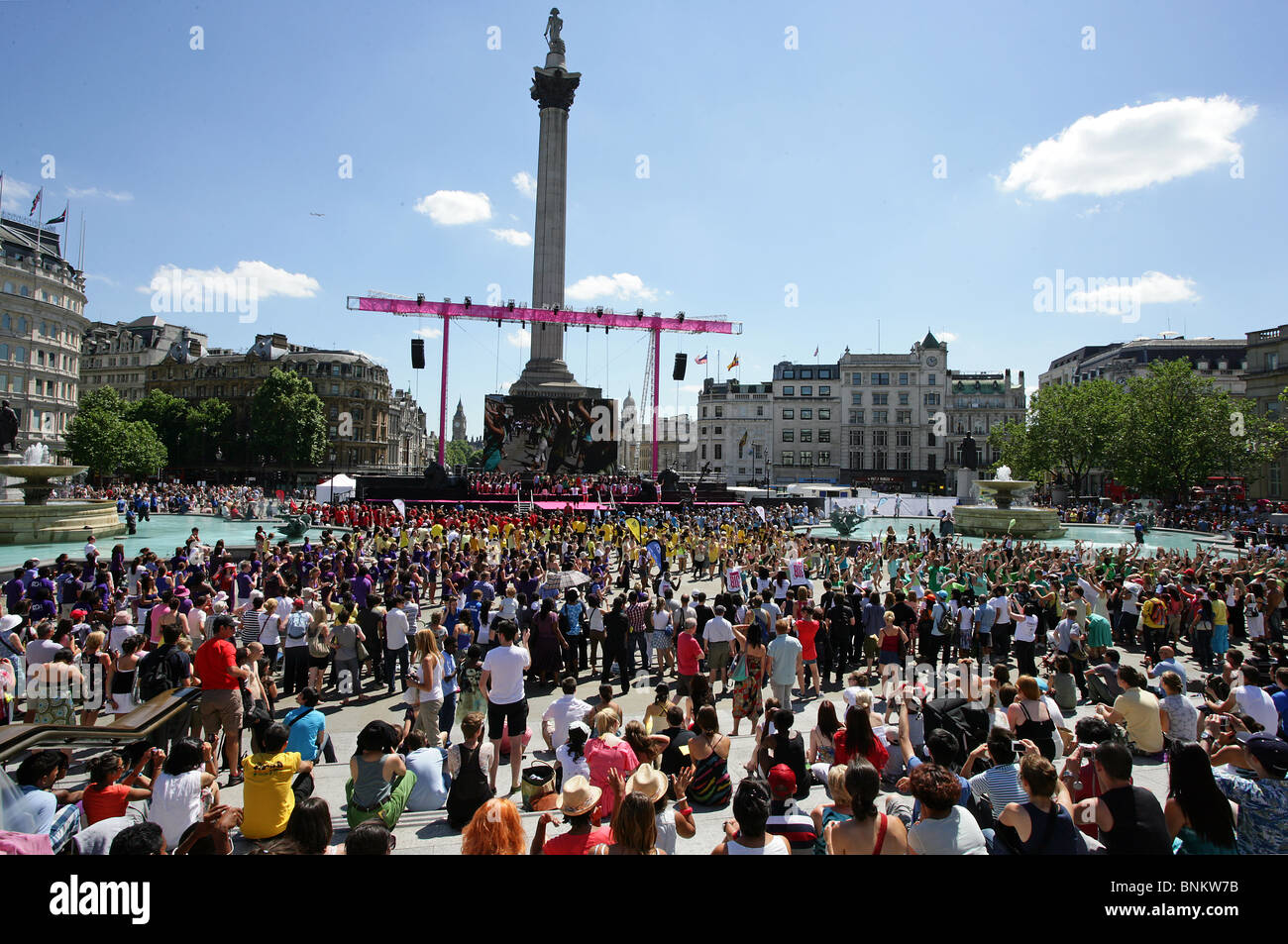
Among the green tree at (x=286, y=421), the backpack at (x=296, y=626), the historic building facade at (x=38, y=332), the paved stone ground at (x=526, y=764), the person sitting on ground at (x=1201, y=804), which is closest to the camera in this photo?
the person sitting on ground at (x=1201, y=804)

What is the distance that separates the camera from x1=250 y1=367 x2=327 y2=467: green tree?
73250mm

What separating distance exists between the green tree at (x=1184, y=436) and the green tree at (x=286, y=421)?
7544 cm

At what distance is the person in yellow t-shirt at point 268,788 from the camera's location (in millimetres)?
4871

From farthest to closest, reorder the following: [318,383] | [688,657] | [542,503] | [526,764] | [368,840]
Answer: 1. [318,383]
2. [542,503]
3. [688,657]
4. [526,764]
5. [368,840]

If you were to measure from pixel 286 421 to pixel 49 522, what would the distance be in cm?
5192

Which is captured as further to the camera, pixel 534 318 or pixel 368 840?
pixel 534 318

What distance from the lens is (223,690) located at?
6.95 metres

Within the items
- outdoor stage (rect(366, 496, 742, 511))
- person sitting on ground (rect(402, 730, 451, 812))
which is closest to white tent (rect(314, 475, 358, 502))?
outdoor stage (rect(366, 496, 742, 511))

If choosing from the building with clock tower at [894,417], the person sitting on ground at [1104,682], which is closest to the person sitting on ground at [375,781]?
the person sitting on ground at [1104,682]

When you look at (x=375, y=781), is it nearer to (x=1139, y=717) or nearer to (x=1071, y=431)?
(x=1139, y=717)

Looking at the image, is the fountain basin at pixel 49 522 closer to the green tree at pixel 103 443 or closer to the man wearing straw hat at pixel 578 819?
the man wearing straw hat at pixel 578 819

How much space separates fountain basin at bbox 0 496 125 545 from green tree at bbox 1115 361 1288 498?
58524mm

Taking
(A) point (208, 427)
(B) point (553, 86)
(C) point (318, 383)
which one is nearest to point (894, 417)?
(B) point (553, 86)
